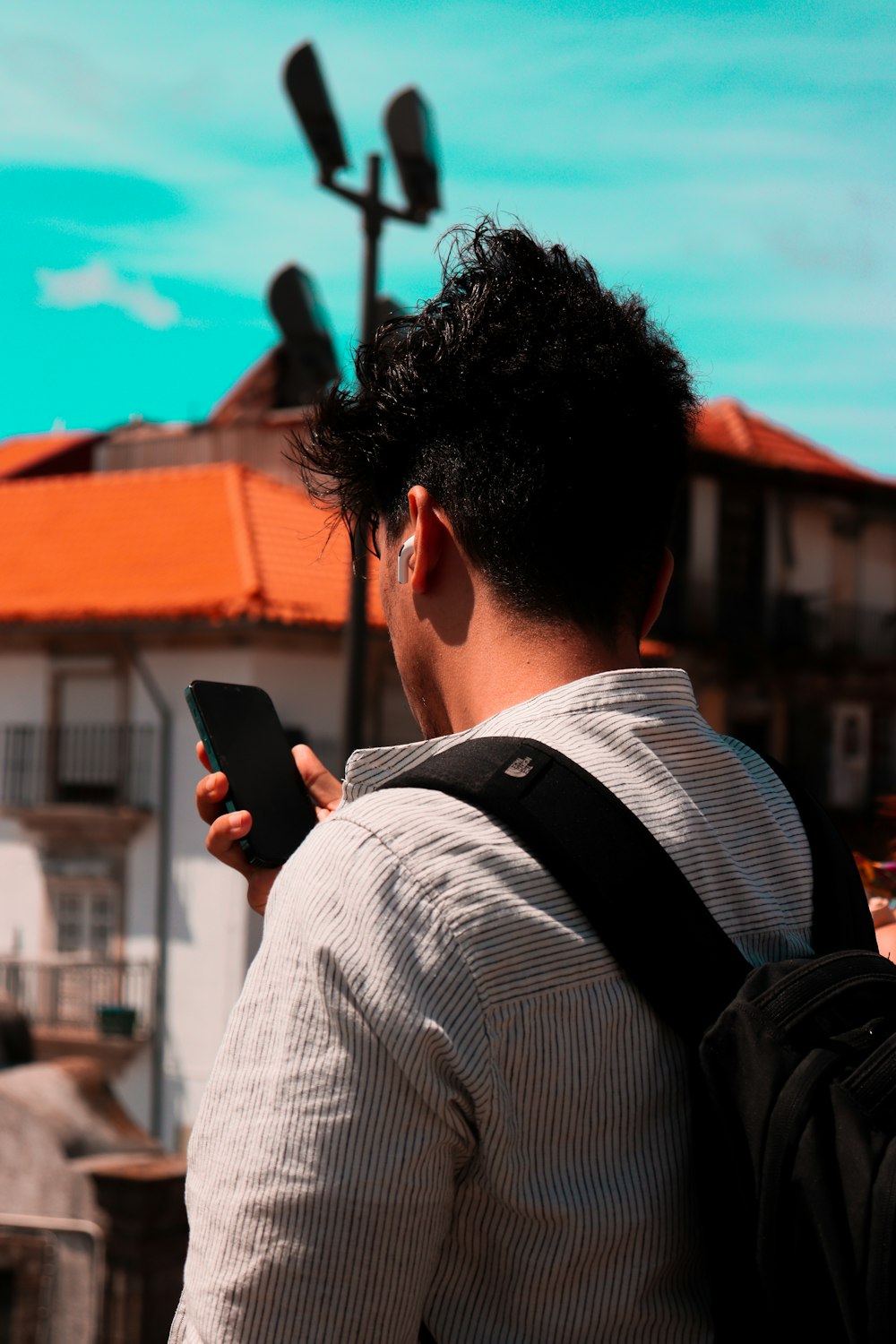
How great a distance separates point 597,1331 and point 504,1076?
0.22 m

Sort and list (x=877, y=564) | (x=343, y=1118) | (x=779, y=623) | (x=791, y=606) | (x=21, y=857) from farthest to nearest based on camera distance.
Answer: (x=877, y=564) < (x=791, y=606) < (x=779, y=623) < (x=21, y=857) < (x=343, y=1118)

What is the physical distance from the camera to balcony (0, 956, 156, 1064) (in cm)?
2042

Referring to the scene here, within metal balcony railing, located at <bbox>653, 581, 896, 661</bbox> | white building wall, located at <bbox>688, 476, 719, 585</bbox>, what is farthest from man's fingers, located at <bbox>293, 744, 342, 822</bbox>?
white building wall, located at <bbox>688, 476, 719, 585</bbox>

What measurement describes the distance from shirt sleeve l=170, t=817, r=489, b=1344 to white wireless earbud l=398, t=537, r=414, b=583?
13.7 inches

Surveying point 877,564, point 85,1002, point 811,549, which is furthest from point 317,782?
point 877,564

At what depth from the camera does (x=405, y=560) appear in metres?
1.43

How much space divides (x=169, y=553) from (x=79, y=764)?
130 inches

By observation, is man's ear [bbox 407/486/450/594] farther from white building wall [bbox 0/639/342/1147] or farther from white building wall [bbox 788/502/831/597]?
white building wall [bbox 788/502/831/597]

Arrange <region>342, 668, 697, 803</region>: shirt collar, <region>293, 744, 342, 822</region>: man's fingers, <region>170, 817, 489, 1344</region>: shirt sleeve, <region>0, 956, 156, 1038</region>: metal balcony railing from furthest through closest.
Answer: <region>0, 956, 156, 1038</region>: metal balcony railing < <region>293, 744, 342, 822</region>: man's fingers < <region>342, 668, 697, 803</region>: shirt collar < <region>170, 817, 489, 1344</region>: shirt sleeve

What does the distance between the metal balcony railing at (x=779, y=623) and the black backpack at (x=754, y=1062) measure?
22692mm

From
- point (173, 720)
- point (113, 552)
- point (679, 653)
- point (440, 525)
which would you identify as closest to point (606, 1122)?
point (440, 525)

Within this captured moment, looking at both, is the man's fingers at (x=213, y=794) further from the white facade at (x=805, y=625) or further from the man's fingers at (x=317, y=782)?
the white facade at (x=805, y=625)

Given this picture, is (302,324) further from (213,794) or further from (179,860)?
(179,860)

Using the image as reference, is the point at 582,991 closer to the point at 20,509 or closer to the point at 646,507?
the point at 646,507
